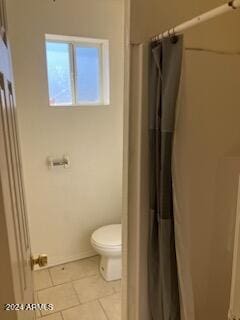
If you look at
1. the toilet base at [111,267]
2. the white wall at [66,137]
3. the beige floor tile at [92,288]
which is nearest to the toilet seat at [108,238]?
the toilet base at [111,267]

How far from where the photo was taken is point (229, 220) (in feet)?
5.01

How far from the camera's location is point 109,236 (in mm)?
2408

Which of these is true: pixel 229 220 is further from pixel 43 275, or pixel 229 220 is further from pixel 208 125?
pixel 43 275

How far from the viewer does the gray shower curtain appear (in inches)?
47.4

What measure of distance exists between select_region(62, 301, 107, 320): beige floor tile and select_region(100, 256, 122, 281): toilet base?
1.00 feet

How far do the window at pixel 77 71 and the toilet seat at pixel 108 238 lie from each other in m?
1.22

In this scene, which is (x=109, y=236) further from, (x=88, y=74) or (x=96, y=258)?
(x=88, y=74)

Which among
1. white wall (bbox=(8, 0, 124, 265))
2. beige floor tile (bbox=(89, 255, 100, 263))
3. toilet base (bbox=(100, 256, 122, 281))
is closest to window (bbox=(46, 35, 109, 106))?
white wall (bbox=(8, 0, 124, 265))

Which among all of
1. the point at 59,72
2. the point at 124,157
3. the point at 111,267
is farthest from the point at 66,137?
the point at 111,267

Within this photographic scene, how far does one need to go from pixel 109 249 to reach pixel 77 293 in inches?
18.9

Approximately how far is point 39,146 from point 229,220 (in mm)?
1652

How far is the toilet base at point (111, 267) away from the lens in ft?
7.88

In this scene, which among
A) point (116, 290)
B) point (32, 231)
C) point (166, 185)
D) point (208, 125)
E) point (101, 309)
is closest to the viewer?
point (166, 185)

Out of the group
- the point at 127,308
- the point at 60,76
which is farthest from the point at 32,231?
the point at 60,76
